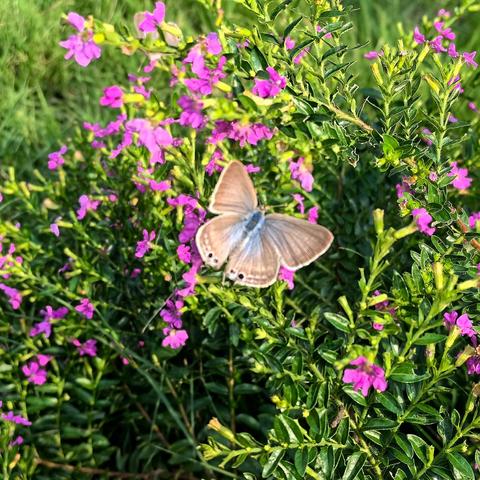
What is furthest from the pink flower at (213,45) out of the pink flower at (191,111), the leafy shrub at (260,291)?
the pink flower at (191,111)

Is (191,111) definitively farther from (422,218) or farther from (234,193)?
(422,218)

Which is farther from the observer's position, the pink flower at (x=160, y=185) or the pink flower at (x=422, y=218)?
the pink flower at (x=160, y=185)

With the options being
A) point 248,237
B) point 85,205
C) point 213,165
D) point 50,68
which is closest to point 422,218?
point 248,237

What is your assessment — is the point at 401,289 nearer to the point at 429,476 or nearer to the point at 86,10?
the point at 429,476

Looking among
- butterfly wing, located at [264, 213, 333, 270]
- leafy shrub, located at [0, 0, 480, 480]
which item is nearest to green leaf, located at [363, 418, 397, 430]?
leafy shrub, located at [0, 0, 480, 480]

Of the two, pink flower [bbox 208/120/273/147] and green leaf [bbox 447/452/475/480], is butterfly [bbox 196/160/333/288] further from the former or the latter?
green leaf [bbox 447/452/475/480]

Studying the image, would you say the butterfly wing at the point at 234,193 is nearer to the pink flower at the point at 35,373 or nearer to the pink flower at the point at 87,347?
the pink flower at the point at 87,347

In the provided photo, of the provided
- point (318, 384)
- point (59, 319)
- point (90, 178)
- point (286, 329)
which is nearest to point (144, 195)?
point (90, 178)
